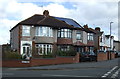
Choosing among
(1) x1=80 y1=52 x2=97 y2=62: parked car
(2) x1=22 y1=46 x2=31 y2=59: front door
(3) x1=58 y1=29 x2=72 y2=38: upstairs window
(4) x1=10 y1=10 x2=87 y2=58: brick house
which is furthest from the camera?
(3) x1=58 y1=29 x2=72 y2=38: upstairs window

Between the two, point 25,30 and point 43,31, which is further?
point 43,31

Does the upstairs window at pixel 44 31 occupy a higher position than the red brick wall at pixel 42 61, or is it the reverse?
the upstairs window at pixel 44 31

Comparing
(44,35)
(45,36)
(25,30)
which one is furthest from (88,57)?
(25,30)

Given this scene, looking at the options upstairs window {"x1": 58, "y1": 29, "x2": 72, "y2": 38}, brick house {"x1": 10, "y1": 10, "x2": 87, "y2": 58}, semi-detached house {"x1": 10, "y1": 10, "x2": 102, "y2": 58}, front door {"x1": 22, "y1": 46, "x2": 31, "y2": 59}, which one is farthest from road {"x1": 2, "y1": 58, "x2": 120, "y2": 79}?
upstairs window {"x1": 58, "y1": 29, "x2": 72, "y2": 38}

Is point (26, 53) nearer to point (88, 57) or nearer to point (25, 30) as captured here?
point (25, 30)

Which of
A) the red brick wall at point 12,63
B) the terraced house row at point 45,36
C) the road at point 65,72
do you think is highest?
the terraced house row at point 45,36

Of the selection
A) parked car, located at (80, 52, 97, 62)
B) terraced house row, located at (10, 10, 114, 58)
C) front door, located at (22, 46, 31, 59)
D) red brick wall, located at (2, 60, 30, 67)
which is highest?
terraced house row, located at (10, 10, 114, 58)

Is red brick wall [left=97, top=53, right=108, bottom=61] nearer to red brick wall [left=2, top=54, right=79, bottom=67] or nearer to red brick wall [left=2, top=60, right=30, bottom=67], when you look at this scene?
red brick wall [left=2, top=54, right=79, bottom=67]

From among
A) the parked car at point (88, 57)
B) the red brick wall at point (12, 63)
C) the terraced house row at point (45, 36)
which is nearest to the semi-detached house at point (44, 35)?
the terraced house row at point (45, 36)

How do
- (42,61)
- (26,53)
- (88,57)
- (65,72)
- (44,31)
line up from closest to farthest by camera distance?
(65,72), (42,61), (26,53), (88,57), (44,31)

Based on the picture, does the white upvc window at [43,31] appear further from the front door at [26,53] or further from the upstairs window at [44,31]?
the front door at [26,53]

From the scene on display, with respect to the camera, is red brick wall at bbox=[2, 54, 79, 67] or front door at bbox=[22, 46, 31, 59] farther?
front door at bbox=[22, 46, 31, 59]

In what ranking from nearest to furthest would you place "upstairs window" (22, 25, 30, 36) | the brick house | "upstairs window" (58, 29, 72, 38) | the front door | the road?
the road → the front door → the brick house → "upstairs window" (22, 25, 30, 36) → "upstairs window" (58, 29, 72, 38)

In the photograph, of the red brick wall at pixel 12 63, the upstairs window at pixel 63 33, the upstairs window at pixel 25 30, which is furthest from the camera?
the upstairs window at pixel 63 33
